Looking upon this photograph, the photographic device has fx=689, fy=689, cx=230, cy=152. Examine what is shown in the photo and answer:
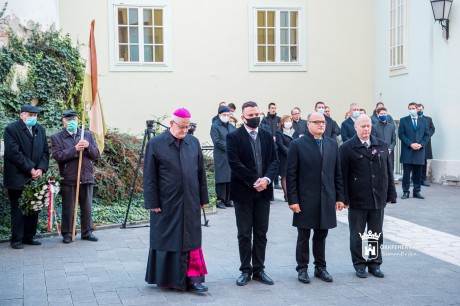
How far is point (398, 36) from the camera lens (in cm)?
1953

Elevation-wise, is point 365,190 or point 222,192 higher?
point 365,190

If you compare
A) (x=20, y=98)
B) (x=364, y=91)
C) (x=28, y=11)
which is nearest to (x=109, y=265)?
(x=20, y=98)

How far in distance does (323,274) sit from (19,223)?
449 cm

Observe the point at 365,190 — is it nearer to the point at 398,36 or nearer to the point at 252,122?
the point at 252,122

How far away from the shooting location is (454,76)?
16609 millimetres

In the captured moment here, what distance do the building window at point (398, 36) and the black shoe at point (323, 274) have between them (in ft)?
41.2

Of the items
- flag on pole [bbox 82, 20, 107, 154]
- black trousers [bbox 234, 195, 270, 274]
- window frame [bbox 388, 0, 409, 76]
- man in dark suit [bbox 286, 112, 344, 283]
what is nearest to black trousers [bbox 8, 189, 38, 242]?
flag on pole [bbox 82, 20, 107, 154]

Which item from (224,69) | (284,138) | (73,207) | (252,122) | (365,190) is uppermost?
(224,69)

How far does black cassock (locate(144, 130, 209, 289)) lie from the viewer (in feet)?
23.3

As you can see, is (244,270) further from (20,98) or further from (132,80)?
(132,80)

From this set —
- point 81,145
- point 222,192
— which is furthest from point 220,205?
point 81,145

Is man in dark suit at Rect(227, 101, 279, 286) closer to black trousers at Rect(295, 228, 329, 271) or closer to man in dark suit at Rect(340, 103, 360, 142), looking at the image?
black trousers at Rect(295, 228, 329, 271)

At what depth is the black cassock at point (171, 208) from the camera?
7.09 meters

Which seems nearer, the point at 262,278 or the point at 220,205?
the point at 262,278
